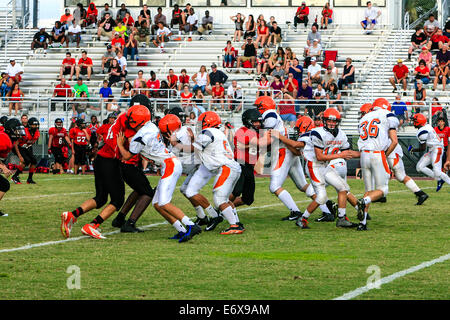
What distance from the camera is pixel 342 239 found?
9.80m

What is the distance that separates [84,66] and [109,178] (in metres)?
17.9

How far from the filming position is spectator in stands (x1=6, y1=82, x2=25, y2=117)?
24.2 metres

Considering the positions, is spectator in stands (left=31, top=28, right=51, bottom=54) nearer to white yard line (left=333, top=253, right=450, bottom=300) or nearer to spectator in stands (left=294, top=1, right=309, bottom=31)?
spectator in stands (left=294, top=1, right=309, bottom=31)

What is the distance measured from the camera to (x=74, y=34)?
2977 centimetres

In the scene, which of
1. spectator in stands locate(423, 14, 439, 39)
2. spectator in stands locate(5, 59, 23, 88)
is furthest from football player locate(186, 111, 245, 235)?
spectator in stands locate(5, 59, 23, 88)

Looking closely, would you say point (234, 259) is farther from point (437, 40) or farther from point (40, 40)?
point (40, 40)

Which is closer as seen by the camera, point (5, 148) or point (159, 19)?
point (5, 148)

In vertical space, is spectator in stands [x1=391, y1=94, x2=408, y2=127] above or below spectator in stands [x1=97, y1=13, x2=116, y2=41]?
below

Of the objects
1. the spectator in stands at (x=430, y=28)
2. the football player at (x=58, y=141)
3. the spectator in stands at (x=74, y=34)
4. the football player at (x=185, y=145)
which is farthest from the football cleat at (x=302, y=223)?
the spectator in stands at (x=74, y=34)

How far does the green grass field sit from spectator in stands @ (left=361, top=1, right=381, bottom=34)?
1680 cm

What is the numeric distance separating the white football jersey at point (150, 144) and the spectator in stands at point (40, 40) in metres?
21.6

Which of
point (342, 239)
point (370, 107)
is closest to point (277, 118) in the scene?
point (370, 107)

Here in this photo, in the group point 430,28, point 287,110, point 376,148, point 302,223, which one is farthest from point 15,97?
point 376,148

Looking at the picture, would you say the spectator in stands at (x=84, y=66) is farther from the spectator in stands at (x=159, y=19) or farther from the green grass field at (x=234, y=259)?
the green grass field at (x=234, y=259)
